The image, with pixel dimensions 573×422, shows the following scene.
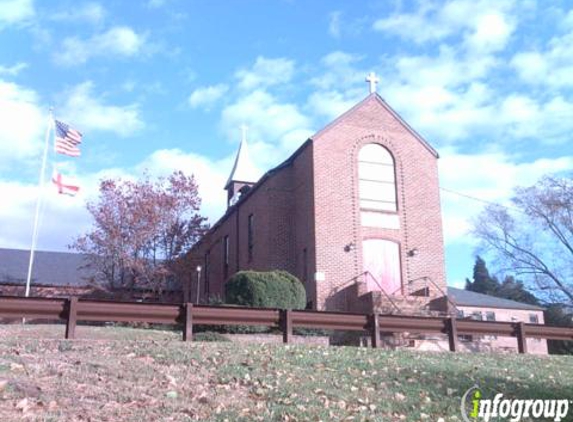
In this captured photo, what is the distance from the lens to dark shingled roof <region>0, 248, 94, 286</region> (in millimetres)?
39938

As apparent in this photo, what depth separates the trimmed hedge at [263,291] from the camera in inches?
790

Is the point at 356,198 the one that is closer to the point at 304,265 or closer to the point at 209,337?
the point at 304,265

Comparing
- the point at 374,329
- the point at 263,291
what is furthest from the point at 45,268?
the point at 374,329

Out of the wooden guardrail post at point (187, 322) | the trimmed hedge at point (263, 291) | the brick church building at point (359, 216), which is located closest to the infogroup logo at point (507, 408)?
the wooden guardrail post at point (187, 322)

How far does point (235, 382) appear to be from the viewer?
9.31 m

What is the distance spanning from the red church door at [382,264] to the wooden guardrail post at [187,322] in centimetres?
1197

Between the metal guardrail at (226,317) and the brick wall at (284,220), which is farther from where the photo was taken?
the brick wall at (284,220)

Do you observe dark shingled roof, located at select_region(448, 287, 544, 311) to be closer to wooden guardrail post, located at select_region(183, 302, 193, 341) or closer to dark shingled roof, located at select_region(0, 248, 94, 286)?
dark shingled roof, located at select_region(0, 248, 94, 286)

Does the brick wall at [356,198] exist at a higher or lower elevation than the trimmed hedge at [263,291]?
higher

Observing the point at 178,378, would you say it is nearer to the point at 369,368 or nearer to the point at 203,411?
the point at 203,411

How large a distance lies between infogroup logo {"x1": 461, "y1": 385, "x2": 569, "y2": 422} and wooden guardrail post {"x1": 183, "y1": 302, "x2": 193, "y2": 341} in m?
5.69

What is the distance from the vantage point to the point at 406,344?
1891 cm

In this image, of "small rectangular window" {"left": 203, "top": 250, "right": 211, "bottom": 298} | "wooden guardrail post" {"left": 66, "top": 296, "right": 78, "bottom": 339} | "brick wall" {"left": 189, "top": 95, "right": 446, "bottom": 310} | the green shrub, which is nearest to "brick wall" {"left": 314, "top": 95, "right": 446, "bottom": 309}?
"brick wall" {"left": 189, "top": 95, "right": 446, "bottom": 310}

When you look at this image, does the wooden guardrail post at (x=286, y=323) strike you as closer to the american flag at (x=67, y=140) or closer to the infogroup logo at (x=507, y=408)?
the infogroup logo at (x=507, y=408)
